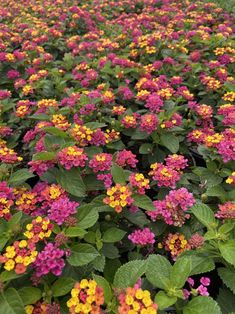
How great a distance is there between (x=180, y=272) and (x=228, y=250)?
23 cm

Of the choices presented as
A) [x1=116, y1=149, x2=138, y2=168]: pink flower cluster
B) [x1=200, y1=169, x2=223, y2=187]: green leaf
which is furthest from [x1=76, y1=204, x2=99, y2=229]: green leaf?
[x1=200, y1=169, x2=223, y2=187]: green leaf

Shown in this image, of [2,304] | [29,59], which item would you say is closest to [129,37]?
[29,59]

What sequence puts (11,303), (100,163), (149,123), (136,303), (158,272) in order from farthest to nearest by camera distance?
(149,123) < (100,163) < (158,272) < (11,303) < (136,303)

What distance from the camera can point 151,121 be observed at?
2.27 metres

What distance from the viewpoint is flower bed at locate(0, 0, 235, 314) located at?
1374mm

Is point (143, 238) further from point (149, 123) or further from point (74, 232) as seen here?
point (149, 123)

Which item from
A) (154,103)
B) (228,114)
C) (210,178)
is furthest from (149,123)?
Result: (228,114)

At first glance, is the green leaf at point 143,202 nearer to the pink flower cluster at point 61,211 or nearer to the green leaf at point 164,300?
the pink flower cluster at point 61,211

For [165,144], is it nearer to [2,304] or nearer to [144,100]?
[144,100]

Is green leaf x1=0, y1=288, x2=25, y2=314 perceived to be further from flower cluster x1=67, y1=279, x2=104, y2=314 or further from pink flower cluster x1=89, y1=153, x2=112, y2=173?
pink flower cluster x1=89, y1=153, x2=112, y2=173

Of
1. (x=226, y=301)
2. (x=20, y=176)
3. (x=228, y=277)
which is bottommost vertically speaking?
(x=226, y=301)

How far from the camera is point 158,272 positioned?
1.44 meters

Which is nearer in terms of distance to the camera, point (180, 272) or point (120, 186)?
point (180, 272)

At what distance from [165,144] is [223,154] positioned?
434mm
